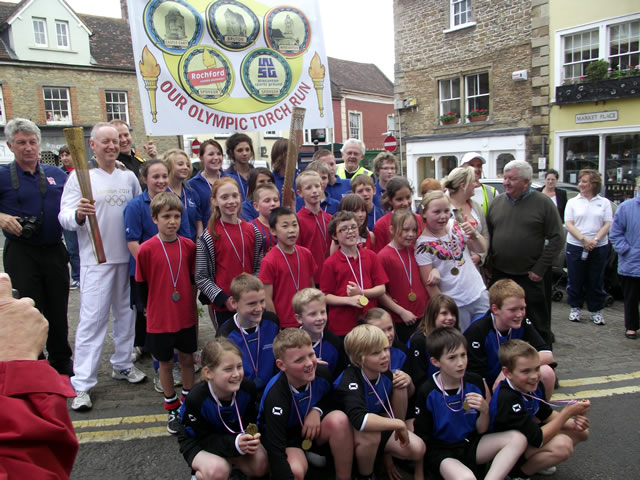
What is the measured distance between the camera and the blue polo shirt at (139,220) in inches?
163

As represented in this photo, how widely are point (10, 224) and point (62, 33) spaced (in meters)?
25.8

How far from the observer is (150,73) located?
4.54 m

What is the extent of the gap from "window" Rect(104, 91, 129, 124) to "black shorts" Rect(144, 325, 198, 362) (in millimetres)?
24731

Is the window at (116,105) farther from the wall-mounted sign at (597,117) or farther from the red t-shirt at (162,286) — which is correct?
the red t-shirt at (162,286)

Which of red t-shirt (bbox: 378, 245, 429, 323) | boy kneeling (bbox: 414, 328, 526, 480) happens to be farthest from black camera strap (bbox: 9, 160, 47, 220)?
boy kneeling (bbox: 414, 328, 526, 480)

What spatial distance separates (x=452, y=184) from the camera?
14.7ft

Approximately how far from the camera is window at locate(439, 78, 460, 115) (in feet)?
61.8

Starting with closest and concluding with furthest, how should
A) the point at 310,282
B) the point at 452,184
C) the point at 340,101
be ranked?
the point at 310,282, the point at 452,184, the point at 340,101

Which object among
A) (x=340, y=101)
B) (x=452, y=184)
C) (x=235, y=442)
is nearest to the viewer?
(x=235, y=442)

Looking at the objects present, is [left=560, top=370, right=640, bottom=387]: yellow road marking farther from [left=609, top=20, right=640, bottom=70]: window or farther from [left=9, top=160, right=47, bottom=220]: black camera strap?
[left=609, top=20, right=640, bottom=70]: window

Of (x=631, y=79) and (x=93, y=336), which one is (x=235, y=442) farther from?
(x=631, y=79)

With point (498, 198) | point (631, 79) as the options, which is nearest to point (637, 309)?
point (498, 198)

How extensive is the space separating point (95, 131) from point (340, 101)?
28989 mm

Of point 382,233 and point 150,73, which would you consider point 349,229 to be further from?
point 150,73
